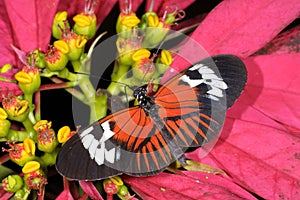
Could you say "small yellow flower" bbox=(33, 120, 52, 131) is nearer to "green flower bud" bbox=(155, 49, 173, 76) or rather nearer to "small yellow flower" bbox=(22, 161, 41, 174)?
"small yellow flower" bbox=(22, 161, 41, 174)

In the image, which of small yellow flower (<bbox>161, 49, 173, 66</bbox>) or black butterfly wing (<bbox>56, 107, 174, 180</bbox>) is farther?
small yellow flower (<bbox>161, 49, 173, 66</bbox>)

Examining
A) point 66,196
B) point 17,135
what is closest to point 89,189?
point 66,196

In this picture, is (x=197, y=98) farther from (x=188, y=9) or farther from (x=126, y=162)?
(x=188, y=9)

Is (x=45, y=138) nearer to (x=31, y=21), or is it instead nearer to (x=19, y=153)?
(x=19, y=153)

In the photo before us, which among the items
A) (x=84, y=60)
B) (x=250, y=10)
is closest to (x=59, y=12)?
(x=84, y=60)

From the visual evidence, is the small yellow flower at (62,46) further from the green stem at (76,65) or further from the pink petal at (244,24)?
the pink petal at (244,24)

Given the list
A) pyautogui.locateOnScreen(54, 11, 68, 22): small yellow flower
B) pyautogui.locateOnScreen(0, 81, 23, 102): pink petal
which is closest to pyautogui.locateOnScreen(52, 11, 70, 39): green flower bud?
pyautogui.locateOnScreen(54, 11, 68, 22): small yellow flower
